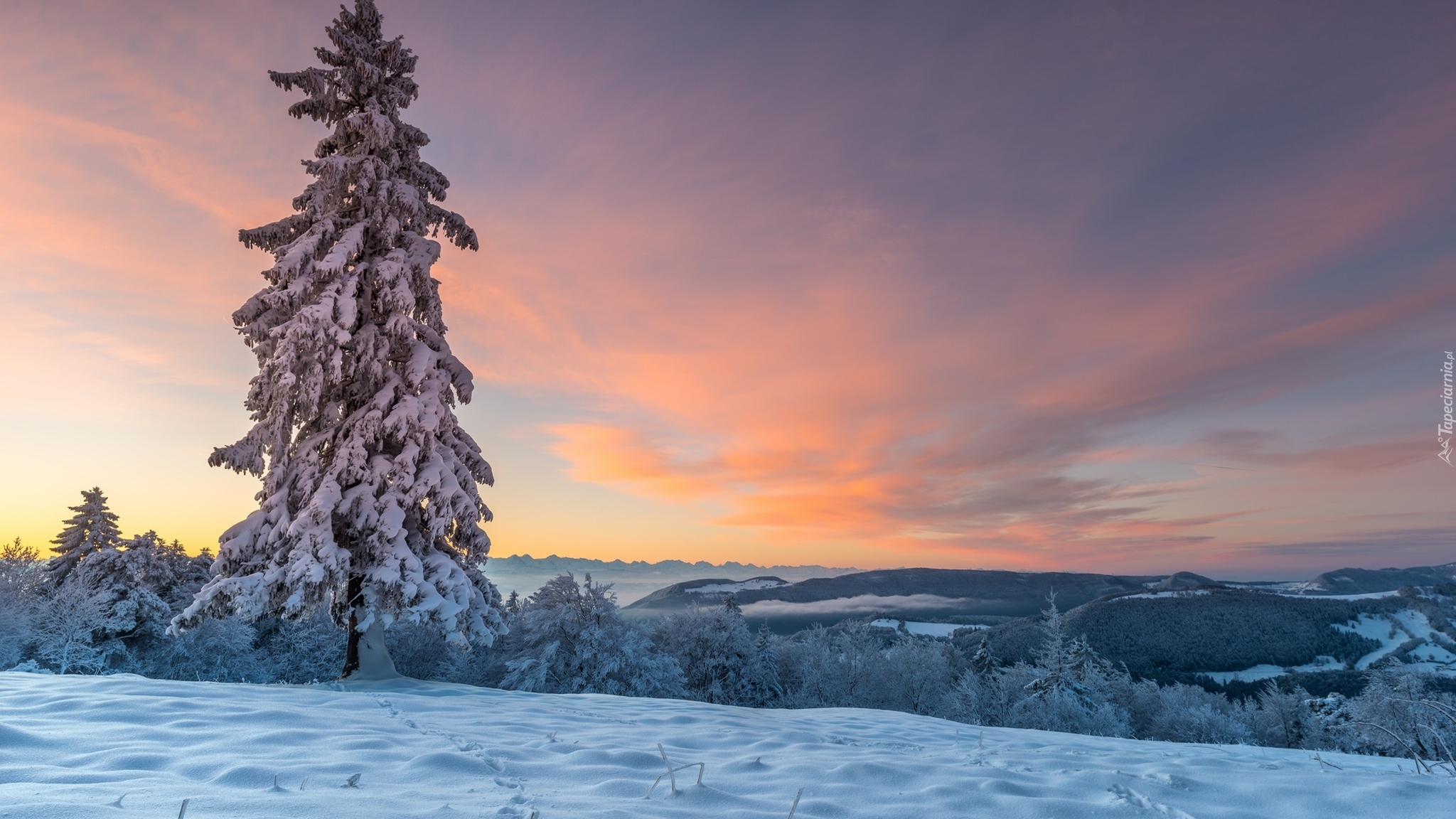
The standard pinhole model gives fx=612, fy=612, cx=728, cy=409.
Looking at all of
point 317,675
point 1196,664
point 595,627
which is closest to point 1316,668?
point 1196,664

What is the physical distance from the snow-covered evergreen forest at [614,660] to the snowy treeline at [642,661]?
118 mm

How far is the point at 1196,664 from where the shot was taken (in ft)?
434

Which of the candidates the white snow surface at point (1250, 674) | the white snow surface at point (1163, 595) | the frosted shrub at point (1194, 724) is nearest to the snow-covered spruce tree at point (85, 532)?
the frosted shrub at point (1194, 724)

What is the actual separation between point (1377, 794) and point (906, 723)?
16.6ft

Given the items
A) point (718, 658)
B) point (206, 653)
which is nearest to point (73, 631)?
point (206, 653)

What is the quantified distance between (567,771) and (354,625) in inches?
429

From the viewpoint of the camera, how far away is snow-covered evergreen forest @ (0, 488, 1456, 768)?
2939 cm

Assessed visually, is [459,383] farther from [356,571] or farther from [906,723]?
[906,723]

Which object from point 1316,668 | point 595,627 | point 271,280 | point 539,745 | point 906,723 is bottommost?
point 1316,668

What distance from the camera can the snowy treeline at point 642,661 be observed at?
29.5 meters

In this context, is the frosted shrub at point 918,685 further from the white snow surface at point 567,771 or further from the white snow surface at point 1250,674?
the white snow surface at point 1250,674

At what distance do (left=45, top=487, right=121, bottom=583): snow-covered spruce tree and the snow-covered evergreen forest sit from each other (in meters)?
0.08

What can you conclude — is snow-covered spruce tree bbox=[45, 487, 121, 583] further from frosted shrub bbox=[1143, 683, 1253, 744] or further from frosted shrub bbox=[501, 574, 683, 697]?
frosted shrub bbox=[1143, 683, 1253, 744]

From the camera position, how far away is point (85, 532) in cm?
3303
